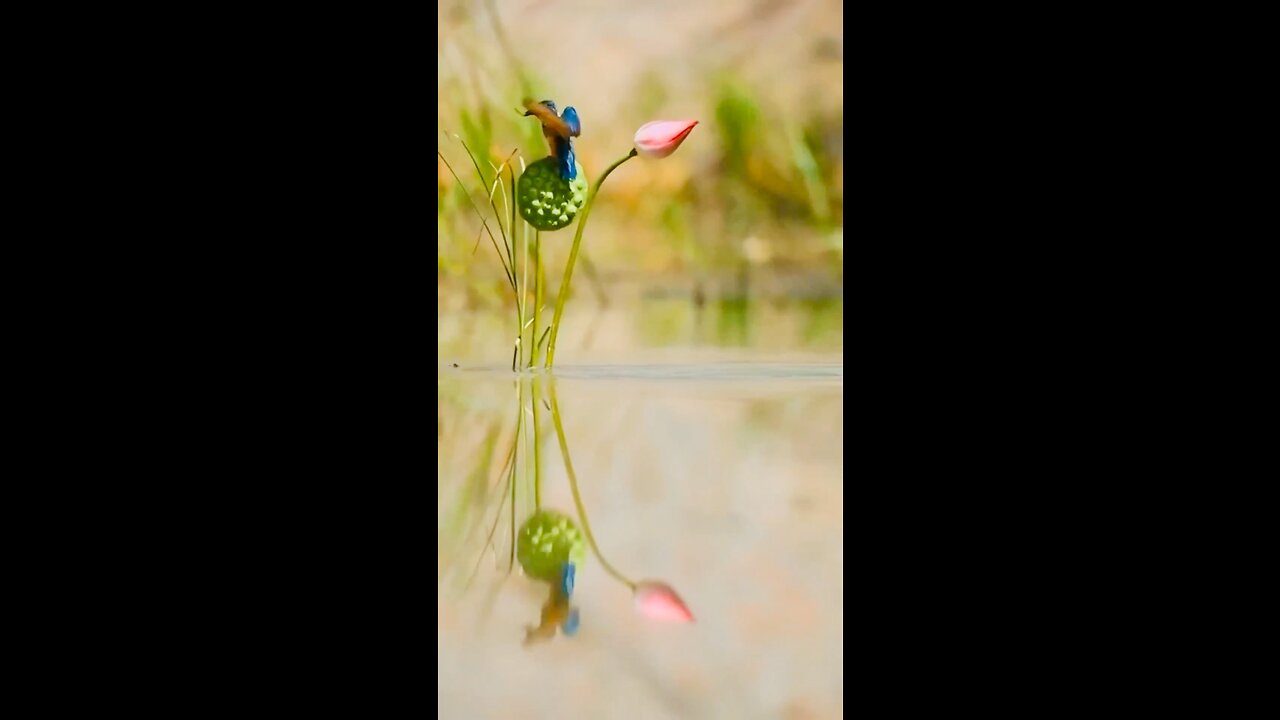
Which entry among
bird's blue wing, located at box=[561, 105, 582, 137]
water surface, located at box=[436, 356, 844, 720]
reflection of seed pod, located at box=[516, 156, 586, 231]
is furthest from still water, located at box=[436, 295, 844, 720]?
bird's blue wing, located at box=[561, 105, 582, 137]

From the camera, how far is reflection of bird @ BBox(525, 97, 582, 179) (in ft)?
5.35

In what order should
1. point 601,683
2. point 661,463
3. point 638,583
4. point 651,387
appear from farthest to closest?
point 651,387, point 661,463, point 638,583, point 601,683

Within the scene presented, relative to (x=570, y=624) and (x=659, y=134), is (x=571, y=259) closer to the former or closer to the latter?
(x=659, y=134)

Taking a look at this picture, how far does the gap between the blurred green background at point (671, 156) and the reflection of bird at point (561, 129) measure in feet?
0.05

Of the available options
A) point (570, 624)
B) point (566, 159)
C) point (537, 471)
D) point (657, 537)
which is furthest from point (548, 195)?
point (570, 624)

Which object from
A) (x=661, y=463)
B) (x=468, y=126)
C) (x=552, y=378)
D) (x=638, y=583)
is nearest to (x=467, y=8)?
(x=468, y=126)

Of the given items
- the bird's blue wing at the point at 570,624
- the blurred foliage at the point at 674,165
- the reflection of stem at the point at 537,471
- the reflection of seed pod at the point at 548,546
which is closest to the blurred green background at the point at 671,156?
the blurred foliage at the point at 674,165

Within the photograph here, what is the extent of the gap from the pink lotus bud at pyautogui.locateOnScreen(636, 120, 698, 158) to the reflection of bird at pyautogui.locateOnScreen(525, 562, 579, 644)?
637 millimetres

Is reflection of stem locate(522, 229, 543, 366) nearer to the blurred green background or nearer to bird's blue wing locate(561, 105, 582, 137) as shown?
the blurred green background

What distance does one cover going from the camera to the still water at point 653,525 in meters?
1.19

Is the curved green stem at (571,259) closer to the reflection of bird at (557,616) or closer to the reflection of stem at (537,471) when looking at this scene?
the reflection of stem at (537,471)

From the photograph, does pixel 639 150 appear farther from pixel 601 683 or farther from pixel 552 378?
pixel 601 683

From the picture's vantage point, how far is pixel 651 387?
158 cm

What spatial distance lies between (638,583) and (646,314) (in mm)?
489
